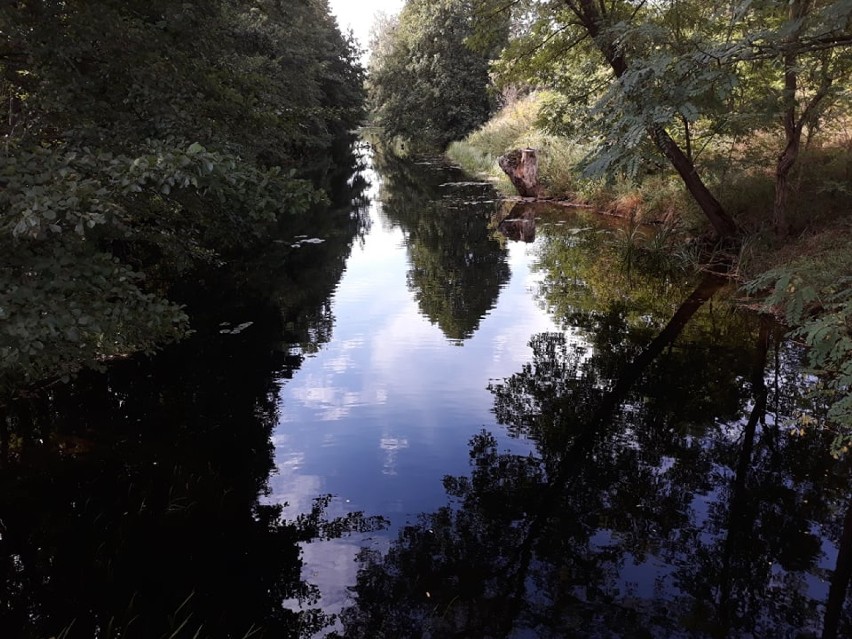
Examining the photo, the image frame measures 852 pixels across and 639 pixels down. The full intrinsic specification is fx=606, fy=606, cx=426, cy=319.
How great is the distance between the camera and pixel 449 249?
1797cm

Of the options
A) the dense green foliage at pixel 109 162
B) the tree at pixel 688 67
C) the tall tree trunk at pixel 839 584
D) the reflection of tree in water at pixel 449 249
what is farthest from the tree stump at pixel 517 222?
the tall tree trunk at pixel 839 584

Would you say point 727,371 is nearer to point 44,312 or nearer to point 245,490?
point 245,490

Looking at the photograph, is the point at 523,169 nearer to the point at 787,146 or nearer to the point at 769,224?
the point at 769,224

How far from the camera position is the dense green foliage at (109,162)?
3738mm

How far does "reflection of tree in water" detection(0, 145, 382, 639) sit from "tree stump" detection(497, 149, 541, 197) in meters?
16.5

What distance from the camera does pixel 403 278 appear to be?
1524 cm

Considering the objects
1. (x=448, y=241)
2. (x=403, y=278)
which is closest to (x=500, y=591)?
(x=403, y=278)

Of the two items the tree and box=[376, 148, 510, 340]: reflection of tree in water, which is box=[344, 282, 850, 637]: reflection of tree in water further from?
box=[376, 148, 510, 340]: reflection of tree in water

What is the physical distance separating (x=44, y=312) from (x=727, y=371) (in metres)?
8.62

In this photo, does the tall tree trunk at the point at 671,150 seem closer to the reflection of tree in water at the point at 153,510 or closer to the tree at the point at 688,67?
the tree at the point at 688,67

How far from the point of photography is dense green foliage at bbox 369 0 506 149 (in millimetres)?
40031

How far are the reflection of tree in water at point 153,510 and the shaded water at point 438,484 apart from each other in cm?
3

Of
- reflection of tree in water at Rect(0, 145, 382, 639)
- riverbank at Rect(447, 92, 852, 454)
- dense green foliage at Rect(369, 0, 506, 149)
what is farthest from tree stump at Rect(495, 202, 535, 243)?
dense green foliage at Rect(369, 0, 506, 149)

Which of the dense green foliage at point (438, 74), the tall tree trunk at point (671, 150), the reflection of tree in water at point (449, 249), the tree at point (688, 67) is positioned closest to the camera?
the tree at point (688, 67)
